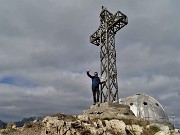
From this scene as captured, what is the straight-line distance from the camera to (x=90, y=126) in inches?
794

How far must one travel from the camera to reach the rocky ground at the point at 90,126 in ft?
64.1

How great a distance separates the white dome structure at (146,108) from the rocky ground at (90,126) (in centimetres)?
679

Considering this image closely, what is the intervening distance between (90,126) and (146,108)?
1249 centimetres

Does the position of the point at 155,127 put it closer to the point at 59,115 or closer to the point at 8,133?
the point at 59,115

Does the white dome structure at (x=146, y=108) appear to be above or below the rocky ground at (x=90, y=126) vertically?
above

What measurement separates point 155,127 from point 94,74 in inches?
290

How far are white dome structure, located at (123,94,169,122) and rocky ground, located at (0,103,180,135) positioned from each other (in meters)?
6.79

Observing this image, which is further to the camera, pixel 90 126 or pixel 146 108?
pixel 146 108

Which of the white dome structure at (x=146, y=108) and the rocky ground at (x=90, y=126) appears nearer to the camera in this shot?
the rocky ground at (x=90, y=126)

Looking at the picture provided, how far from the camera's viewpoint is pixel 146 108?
31.0 metres

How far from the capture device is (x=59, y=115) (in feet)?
72.7

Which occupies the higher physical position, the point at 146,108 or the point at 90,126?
the point at 146,108

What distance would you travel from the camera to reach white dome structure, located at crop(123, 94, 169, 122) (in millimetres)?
30344

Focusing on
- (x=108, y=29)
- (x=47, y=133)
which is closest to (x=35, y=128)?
(x=47, y=133)
